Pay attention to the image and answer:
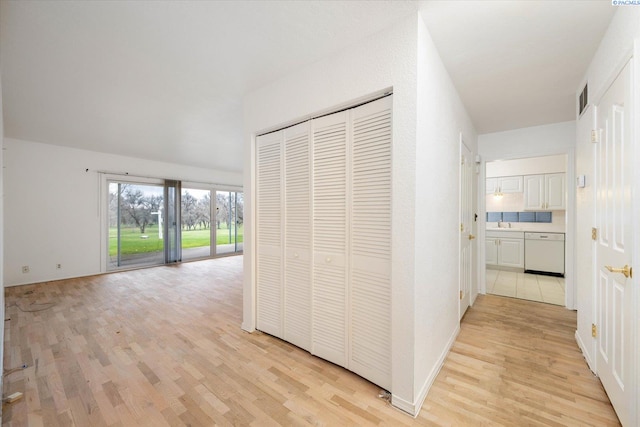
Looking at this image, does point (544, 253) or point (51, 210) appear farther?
point (544, 253)

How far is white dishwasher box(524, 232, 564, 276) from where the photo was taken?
500 cm

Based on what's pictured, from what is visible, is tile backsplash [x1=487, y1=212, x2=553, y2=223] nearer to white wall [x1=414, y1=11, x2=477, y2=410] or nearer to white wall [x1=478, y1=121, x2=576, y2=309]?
white wall [x1=478, y1=121, x2=576, y2=309]

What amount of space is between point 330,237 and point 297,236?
39 cm

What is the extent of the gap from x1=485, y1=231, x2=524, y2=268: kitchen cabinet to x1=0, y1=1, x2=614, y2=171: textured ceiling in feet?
9.97

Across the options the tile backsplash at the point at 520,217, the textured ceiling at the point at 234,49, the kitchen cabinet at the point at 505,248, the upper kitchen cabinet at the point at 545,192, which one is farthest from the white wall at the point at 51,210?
the upper kitchen cabinet at the point at 545,192

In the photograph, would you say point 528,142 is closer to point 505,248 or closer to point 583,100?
point 583,100

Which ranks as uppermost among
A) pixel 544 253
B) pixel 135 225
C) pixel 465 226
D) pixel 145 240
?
pixel 465 226

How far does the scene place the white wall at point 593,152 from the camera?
1.30 metres

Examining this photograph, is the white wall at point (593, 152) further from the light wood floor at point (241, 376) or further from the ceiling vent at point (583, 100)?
the light wood floor at point (241, 376)

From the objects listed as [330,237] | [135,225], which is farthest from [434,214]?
[135,225]

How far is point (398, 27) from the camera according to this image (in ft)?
5.43

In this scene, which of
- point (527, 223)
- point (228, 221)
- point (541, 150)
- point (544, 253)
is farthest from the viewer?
point (228, 221)

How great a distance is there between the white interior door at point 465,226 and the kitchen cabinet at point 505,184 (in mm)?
A: 3234

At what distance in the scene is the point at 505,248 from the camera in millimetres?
5590
